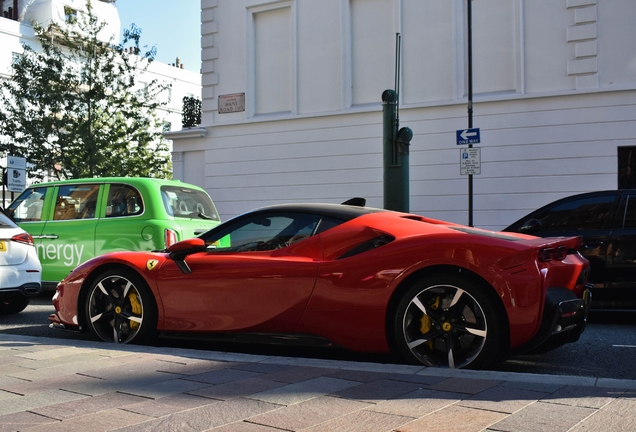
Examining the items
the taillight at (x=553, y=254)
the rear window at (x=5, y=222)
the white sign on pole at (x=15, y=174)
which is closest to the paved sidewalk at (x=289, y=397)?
the taillight at (x=553, y=254)

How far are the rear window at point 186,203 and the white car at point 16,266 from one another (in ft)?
5.61

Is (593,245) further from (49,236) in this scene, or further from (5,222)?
(49,236)

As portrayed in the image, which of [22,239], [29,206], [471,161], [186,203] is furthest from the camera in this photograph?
[471,161]

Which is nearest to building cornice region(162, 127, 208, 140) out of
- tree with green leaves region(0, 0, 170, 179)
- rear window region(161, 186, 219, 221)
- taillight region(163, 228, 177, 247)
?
tree with green leaves region(0, 0, 170, 179)

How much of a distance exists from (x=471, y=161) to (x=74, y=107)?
686 inches

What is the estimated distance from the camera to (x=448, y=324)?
15.3 feet

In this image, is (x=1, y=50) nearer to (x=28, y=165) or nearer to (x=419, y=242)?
(x=28, y=165)

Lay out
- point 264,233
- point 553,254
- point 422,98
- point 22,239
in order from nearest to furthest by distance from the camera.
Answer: point 553,254, point 264,233, point 22,239, point 422,98

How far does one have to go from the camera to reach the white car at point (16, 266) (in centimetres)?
802

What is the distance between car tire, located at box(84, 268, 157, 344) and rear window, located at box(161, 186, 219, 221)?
10.1ft

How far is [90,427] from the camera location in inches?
122

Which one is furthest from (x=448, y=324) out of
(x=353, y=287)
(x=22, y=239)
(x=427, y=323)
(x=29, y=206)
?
(x=29, y=206)

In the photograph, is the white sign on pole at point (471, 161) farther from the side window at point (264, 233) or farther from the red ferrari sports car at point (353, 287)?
the side window at point (264, 233)

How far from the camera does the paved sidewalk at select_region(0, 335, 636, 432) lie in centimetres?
311
